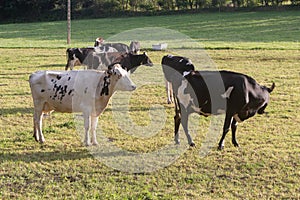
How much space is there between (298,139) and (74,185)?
4.24m

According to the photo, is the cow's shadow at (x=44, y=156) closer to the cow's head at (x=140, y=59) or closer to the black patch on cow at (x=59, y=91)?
the black patch on cow at (x=59, y=91)

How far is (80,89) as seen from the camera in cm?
780

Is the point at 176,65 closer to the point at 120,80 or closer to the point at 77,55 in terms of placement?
the point at 120,80

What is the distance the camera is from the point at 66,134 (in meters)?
8.76

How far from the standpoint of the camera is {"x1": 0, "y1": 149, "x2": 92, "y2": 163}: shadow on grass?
7383mm

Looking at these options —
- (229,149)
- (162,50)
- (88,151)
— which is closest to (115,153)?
(88,151)

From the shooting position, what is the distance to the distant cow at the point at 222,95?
24.7ft

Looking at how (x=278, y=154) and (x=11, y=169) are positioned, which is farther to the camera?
(x=278, y=154)

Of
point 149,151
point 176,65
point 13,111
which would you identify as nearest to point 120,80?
point 149,151

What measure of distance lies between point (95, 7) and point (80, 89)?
48548 millimetres

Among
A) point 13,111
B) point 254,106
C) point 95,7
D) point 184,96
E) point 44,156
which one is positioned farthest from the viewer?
point 95,7

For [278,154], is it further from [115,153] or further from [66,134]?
[66,134]

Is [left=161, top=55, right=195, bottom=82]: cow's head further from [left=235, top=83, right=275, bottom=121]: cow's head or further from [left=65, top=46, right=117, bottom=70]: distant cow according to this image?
[left=65, top=46, right=117, bottom=70]: distant cow

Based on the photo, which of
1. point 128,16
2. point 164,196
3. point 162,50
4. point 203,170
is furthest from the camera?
point 128,16
